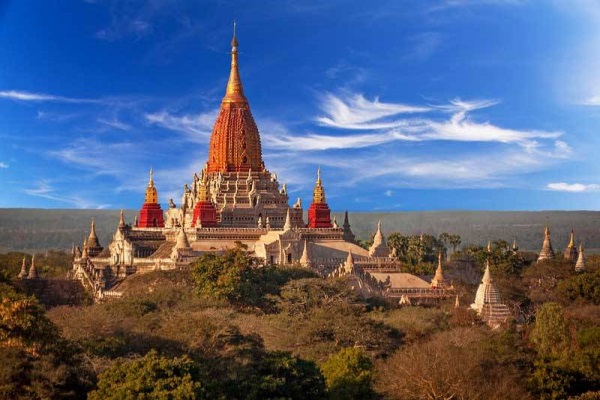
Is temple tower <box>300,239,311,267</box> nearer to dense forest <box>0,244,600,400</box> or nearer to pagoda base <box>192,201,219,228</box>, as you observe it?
dense forest <box>0,244,600,400</box>

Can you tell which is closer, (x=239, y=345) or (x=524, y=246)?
(x=239, y=345)

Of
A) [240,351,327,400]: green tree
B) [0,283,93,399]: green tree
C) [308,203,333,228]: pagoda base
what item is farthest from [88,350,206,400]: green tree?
[308,203,333,228]: pagoda base

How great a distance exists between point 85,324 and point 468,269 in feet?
144

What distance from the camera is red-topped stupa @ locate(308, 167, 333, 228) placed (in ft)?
227

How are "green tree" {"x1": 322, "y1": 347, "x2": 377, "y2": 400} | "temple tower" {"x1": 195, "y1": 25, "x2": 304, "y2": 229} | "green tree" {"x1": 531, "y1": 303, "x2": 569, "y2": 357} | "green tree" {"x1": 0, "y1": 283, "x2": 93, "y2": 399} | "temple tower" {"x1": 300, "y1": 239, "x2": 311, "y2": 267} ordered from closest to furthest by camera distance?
1. "green tree" {"x1": 0, "y1": 283, "x2": 93, "y2": 399}
2. "green tree" {"x1": 322, "y1": 347, "x2": 377, "y2": 400}
3. "green tree" {"x1": 531, "y1": 303, "x2": 569, "y2": 357}
4. "temple tower" {"x1": 300, "y1": 239, "x2": 311, "y2": 267}
5. "temple tower" {"x1": 195, "y1": 25, "x2": 304, "y2": 229}

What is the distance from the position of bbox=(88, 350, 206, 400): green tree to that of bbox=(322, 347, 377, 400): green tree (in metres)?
5.34

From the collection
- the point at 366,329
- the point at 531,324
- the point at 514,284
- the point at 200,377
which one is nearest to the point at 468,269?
the point at 514,284

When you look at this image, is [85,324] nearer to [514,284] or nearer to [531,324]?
[531,324]

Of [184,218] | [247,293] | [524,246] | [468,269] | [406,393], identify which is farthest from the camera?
[524,246]

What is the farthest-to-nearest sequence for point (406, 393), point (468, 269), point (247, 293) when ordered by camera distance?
point (468, 269) < point (247, 293) < point (406, 393)

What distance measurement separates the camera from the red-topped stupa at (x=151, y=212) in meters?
71.2

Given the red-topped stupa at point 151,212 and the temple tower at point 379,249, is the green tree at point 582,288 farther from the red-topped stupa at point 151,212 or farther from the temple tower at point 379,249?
the red-topped stupa at point 151,212

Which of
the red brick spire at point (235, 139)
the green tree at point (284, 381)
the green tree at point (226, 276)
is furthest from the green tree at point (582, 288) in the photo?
the green tree at point (284, 381)

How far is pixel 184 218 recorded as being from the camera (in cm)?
6969
